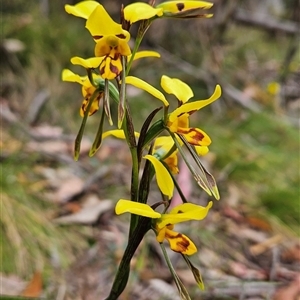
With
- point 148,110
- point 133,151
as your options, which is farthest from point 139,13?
point 148,110

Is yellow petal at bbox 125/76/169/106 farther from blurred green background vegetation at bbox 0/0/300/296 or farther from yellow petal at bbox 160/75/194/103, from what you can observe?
blurred green background vegetation at bbox 0/0/300/296

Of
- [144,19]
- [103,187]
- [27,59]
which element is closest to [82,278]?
[103,187]

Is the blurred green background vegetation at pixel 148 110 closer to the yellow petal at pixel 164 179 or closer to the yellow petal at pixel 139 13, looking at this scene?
the yellow petal at pixel 164 179

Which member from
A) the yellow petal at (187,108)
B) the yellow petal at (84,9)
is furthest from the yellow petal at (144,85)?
the yellow petal at (84,9)

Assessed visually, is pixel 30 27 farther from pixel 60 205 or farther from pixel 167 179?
pixel 167 179

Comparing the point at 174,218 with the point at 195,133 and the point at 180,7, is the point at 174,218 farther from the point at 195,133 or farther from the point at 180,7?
the point at 180,7

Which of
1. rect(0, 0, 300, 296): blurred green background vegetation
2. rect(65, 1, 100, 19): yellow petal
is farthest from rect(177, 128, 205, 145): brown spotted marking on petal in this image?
rect(0, 0, 300, 296): blurred green background vegetation
